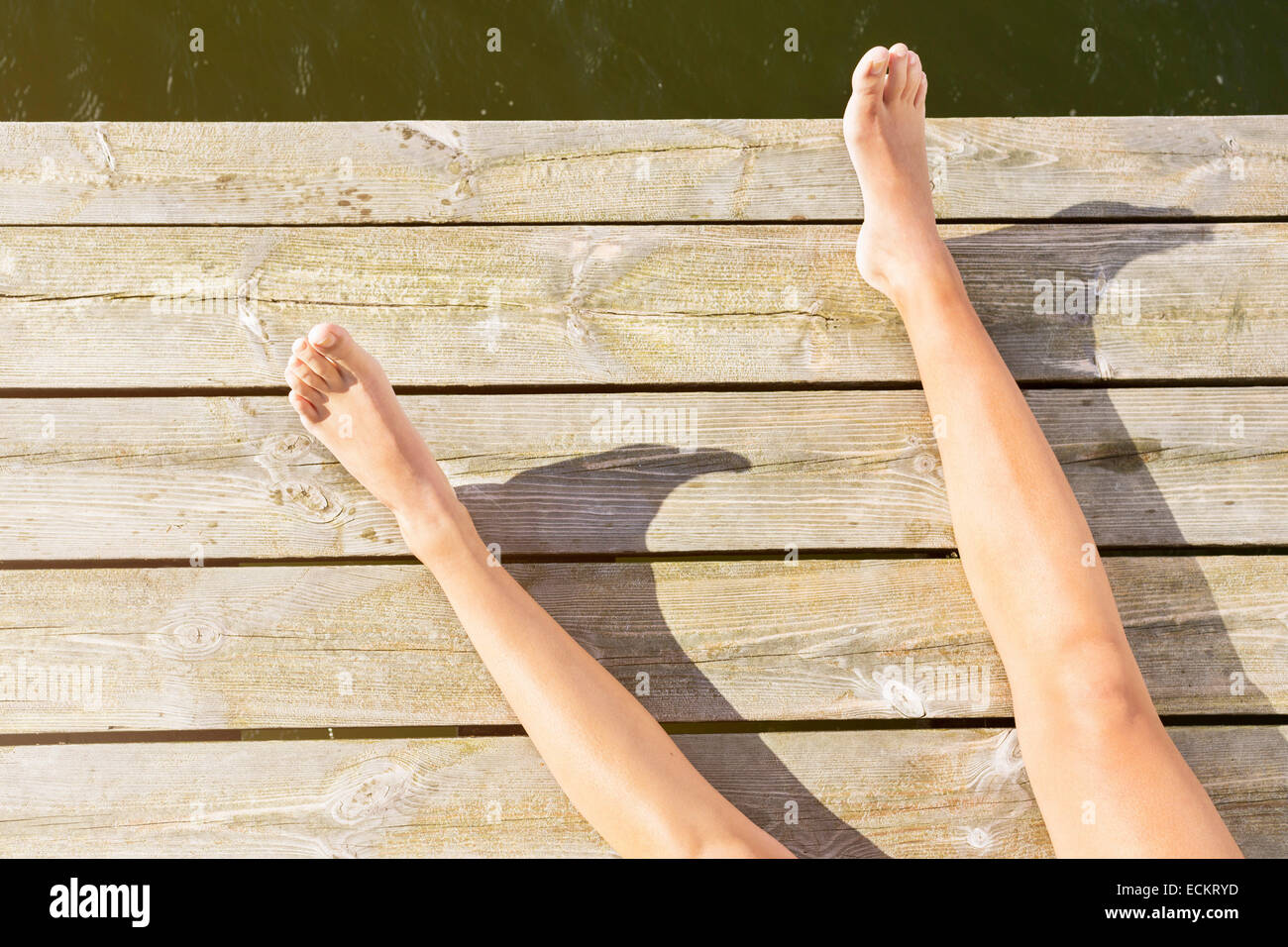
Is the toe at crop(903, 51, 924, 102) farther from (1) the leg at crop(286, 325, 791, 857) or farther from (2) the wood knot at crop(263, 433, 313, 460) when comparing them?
(2) the wood knot at crop(263, 433, 313, 460)

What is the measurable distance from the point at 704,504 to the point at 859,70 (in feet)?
2.85

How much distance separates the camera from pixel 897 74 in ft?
4.89

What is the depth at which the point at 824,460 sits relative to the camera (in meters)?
1.49

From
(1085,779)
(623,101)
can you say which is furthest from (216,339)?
(1085,779)

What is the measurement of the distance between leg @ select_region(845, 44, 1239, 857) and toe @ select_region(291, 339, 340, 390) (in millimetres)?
1012

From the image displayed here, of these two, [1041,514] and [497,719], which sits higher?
[1041,514]

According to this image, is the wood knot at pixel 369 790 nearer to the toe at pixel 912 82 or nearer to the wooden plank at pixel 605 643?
the wooden plank at pixel 605 643

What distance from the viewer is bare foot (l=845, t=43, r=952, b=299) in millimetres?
1437

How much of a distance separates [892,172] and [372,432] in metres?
1.08

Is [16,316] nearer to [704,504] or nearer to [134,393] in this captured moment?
[134,393]

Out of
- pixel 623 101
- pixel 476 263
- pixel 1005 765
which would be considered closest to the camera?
pixel 1005 765

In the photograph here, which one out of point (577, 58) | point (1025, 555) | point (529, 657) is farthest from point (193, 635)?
point (577, 58)

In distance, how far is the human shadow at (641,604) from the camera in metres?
1.40

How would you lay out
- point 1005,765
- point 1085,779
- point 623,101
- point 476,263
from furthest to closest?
point 623,101
point 476,263
point 1005,765
point 1085,779
